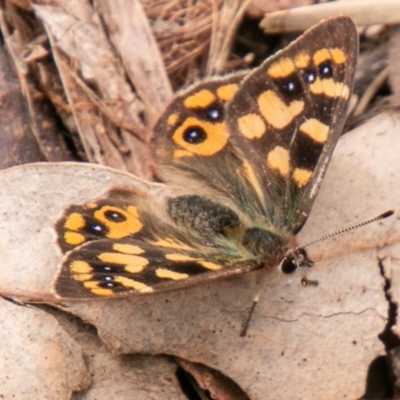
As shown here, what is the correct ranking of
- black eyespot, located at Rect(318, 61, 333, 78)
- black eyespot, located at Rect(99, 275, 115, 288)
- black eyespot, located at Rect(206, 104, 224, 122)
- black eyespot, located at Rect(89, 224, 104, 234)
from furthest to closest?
black eyespot, located at Rect(206, 104, 224, 122), black eyespot, located at Rect(318, 61, 333, 78), black eyespot, located at Rect(89, 224, 104, 234), black eyespot, located at Rect(99, 275, 115, 288)

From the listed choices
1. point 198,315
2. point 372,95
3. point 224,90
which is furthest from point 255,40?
point 198,315

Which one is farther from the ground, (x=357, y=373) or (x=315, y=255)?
(x=315, y=255)

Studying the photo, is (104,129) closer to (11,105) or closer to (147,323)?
(11,105)

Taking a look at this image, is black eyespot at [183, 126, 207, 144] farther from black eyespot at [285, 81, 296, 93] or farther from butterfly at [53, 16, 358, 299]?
black eyespot at [285, 81, 296, 93]

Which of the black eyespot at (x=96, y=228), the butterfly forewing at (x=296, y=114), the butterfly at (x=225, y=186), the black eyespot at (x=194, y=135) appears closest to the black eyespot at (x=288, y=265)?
the butterfly at (x=225, y=186)

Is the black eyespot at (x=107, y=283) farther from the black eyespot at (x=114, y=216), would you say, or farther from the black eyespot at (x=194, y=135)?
the black eyespot at (x=194, y=135)

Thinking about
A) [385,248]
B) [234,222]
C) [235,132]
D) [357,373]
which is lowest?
[357,373]

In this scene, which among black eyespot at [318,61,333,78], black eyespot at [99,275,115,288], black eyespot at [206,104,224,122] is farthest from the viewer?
black eyespot at [206,104,224,122]

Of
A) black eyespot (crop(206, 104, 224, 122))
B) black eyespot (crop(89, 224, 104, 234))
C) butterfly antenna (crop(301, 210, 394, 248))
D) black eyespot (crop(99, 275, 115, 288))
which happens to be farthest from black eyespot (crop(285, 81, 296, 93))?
black eyespot (crop(99, 275, 115, 288))
